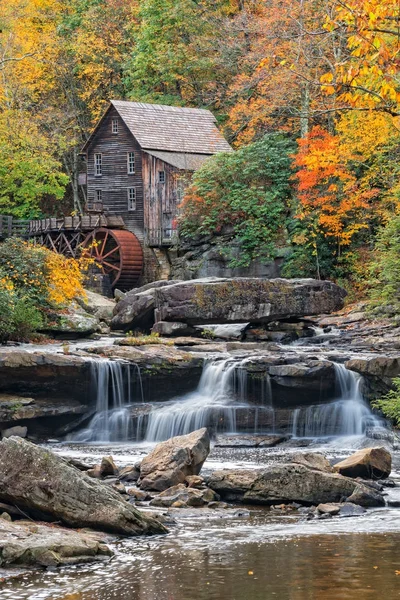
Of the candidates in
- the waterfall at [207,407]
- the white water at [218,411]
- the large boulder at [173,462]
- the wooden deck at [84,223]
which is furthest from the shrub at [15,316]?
the wooden deck at [84,223]

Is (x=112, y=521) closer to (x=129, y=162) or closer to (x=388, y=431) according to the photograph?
(x=388, y=431)

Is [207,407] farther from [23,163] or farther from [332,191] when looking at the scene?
[23,163]

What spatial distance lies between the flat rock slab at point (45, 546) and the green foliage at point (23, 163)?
37.5 meters

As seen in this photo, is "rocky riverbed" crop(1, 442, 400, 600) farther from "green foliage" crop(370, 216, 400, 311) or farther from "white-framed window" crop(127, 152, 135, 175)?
"white-framed window" crop(127, 152, 135, 175)

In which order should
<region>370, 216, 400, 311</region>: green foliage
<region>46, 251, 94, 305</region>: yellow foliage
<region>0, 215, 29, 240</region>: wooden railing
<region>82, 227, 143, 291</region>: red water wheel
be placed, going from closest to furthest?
<region>46, 251, 94, 305</region>: yellow foliage < <region>370, 216, 400, 311</region>: green foliage < <region>82, 227, 143, 291</region>: red water wheel < <region>0, 215, 29, 240</region>: wooden railing

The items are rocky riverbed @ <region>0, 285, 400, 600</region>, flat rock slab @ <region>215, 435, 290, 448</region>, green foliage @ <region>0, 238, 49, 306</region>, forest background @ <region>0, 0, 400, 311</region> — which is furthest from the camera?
forest background @ <region>0, 0, 400, 311</region>

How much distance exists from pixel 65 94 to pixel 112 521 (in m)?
46.7

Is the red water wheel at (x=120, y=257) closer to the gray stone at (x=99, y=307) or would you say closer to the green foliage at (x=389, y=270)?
the gray stone at (x=99, y=307)

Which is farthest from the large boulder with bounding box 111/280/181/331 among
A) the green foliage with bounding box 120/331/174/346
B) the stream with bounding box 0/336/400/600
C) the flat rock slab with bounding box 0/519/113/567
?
the flat rock slab with bounding box 0/519/113/567

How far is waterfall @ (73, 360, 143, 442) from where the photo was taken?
73.3ft

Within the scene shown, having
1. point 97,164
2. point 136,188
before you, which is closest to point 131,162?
point 136,188

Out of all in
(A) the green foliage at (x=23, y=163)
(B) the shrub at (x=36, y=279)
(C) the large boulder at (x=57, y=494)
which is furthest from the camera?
(A) the green foliage at (x=23, y=163)

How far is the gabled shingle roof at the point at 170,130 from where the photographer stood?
47406 mm

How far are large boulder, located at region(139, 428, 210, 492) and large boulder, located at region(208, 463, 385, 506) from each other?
110cm
